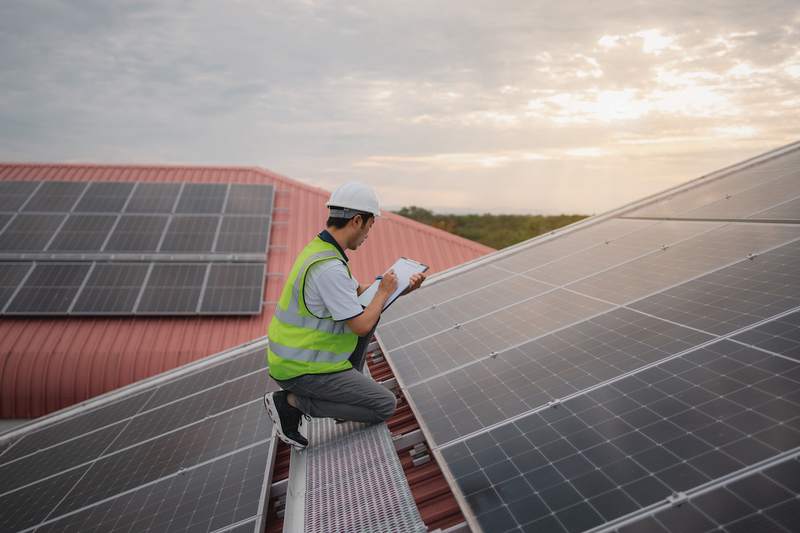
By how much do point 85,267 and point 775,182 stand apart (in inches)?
773

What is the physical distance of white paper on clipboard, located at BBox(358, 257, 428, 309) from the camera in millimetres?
5275

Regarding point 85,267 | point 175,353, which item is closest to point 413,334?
point 175,353

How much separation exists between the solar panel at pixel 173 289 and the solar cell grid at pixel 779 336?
49.4 ft

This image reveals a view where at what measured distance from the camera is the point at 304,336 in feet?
16.8

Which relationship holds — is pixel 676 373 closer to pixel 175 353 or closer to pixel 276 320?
pixel 276 320

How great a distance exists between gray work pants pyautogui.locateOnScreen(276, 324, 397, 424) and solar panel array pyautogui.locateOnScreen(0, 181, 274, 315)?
11.5 meters

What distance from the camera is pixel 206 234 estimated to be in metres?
19.1

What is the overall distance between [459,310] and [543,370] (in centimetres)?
310

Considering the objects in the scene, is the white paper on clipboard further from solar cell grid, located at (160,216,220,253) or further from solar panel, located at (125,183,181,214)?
solar panel, located at (125,183,181,214)

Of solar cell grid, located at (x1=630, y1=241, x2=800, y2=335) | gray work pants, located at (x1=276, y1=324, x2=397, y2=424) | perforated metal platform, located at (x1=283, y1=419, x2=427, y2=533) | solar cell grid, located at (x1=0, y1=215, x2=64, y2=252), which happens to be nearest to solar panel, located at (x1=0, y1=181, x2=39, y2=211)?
solar cell grid, located at (x1=0, y1=215, x2=64, y2=252)

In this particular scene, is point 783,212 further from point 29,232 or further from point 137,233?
point 29,232

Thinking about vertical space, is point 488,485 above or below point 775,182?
below

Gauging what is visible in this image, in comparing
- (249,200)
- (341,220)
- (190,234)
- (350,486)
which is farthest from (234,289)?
(350,486)

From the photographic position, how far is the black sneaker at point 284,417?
17.8 feet
